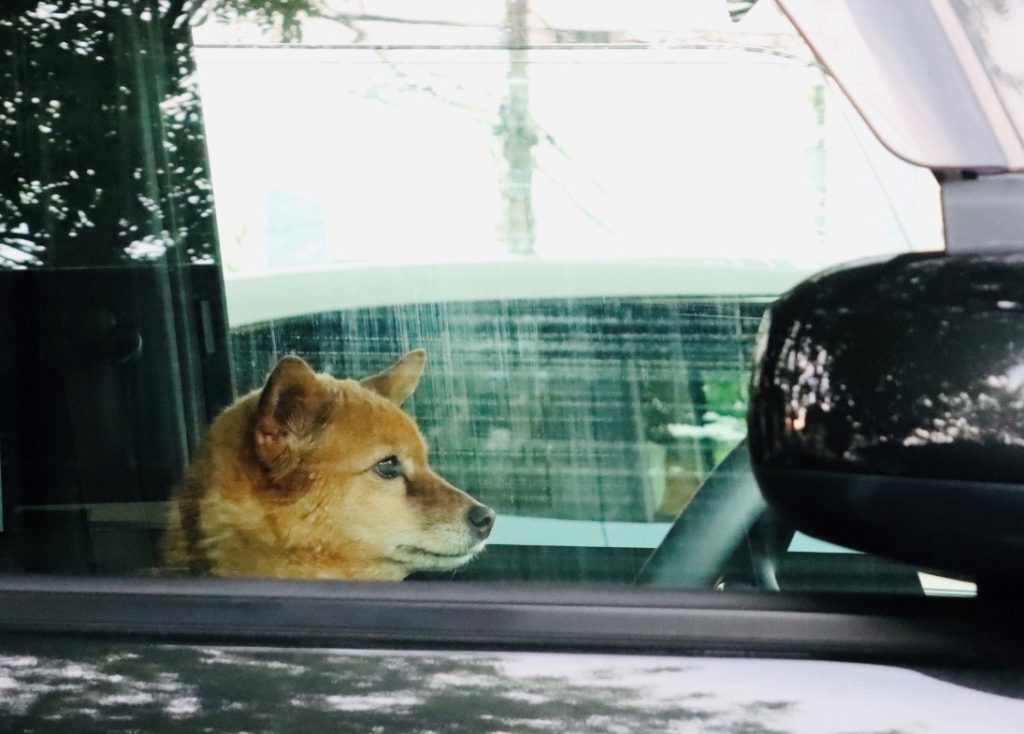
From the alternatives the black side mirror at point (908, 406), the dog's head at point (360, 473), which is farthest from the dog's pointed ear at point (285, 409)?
the black side mirror at point (908, 406)

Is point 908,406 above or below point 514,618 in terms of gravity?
above

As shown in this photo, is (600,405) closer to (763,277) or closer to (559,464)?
(559,464)

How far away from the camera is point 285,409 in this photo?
1.42 meters

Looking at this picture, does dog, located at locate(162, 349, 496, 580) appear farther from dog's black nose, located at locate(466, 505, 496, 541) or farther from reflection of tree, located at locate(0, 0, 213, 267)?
reflection of tree, located at locate(0, 0, 213, 267)

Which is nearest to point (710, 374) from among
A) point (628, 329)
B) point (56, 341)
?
point (628, 329)

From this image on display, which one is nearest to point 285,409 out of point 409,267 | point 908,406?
point 409,267

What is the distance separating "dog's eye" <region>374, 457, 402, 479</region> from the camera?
141cm

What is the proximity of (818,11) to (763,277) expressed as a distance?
28 centimetres

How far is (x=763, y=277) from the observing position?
131 centimetres

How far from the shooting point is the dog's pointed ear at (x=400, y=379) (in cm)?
138

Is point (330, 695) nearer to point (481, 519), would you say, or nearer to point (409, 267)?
point (481, 519)

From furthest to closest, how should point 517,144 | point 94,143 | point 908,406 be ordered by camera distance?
point 94,143
point 517,144
point 908,406

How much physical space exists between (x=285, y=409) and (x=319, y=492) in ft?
0.32

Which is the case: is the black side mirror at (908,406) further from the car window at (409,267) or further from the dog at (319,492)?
the dog at (319,492)
